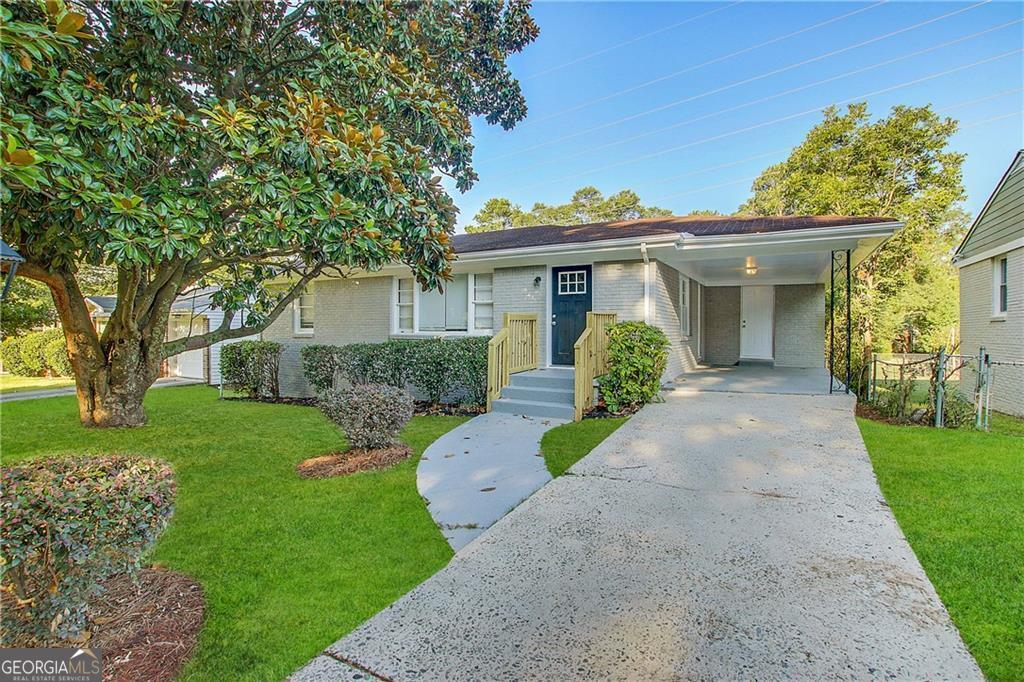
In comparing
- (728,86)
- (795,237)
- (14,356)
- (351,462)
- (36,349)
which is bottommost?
(351,462)

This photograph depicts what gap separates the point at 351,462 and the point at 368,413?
58 cm

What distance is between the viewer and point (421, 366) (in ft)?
30.7

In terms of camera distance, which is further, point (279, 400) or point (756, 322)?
point (756, 322)

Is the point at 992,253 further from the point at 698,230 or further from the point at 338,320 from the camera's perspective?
the point at 338,320

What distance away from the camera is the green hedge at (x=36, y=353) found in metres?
18.5

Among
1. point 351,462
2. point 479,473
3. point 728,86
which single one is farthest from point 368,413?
point 728,86

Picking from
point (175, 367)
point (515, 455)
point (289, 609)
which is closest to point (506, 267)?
point (515, 455)

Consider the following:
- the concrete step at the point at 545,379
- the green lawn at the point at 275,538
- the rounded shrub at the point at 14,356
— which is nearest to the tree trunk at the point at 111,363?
the green lawn at the point at 275,538

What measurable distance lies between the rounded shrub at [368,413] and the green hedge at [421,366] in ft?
9.29

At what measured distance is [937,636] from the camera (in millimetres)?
2287

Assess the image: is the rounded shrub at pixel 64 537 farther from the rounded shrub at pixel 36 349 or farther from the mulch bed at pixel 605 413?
the rounded shrub at pixel 36 349

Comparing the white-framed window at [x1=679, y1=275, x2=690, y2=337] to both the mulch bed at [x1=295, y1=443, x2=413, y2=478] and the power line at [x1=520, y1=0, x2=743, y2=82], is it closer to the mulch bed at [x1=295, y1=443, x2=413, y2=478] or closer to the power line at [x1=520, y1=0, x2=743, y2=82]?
the power line at [x1=520, y1=0, x2=743, y2=82]

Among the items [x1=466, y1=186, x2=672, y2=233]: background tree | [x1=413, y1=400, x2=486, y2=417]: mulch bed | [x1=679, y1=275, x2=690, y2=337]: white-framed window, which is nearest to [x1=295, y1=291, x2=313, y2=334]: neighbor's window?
[x1=413, y1=400, x2=486, y2=417]: mulch bed

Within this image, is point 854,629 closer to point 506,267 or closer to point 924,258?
point 506,267
